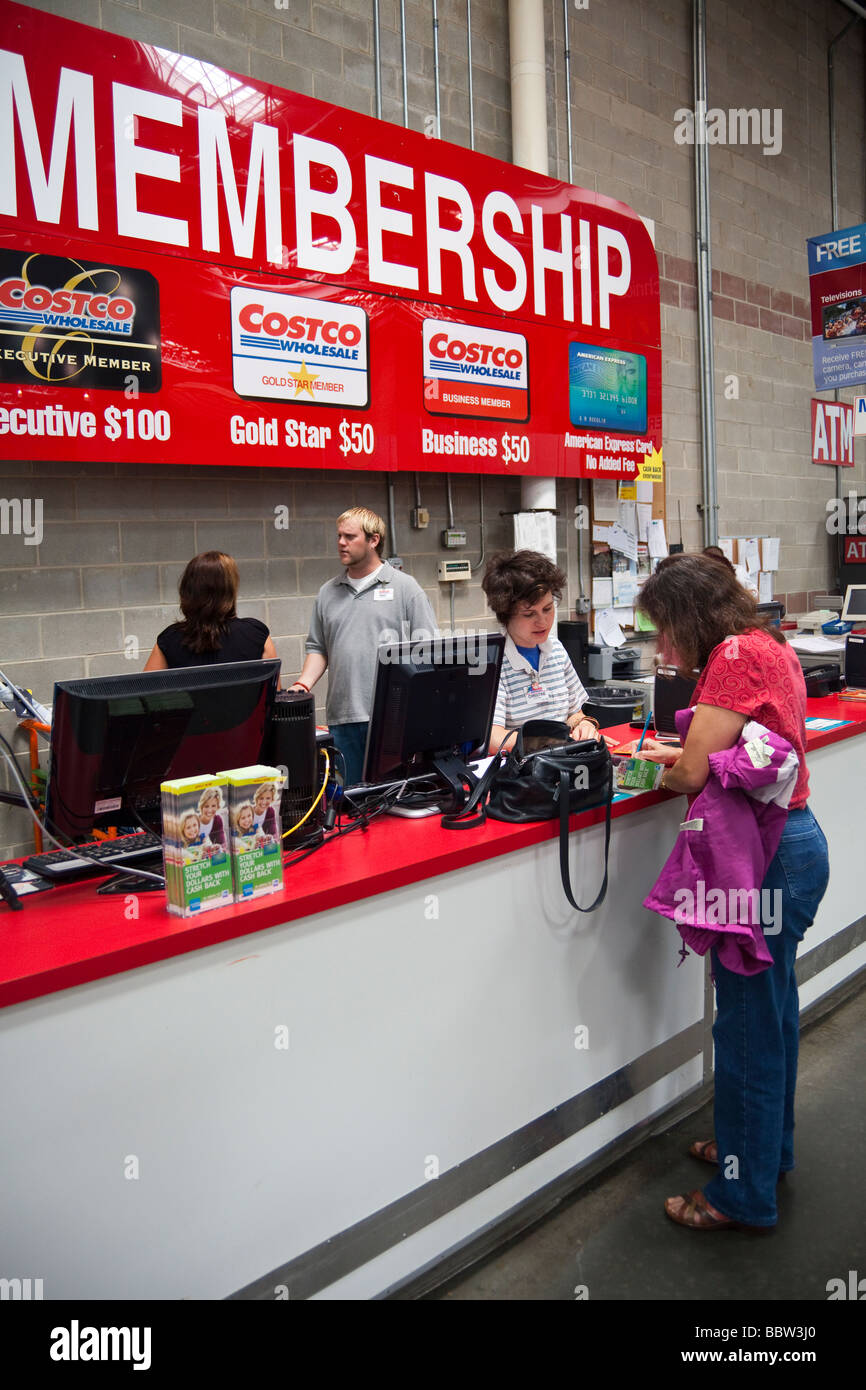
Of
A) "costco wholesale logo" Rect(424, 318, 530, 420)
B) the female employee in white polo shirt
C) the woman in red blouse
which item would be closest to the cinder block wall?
"costco wholesale logo" Rect(424, 318, 530, 420)

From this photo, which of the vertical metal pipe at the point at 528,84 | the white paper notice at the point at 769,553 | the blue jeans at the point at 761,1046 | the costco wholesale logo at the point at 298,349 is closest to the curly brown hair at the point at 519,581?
the blue jeans at the point at 761,1046

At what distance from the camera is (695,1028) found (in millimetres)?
2662

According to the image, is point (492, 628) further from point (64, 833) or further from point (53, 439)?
point (64, 833)

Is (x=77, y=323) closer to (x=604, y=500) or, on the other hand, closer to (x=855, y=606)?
(x=604, y=500)

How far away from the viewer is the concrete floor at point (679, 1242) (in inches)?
77.4

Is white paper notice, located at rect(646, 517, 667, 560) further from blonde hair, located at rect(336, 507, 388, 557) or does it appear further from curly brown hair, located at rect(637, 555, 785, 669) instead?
curly brown hair, located at rect(637, 555, 785, 669)

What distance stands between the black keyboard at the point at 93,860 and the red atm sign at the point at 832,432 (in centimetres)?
676

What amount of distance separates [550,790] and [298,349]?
86.1 inches

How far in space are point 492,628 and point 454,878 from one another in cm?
298

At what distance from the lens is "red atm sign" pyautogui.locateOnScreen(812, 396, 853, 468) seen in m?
7.39

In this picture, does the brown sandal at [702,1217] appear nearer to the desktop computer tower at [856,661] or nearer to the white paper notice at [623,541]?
the desktop computer tower at [856,661]

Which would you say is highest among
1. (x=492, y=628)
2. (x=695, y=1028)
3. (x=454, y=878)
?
(x=492, y=628)
